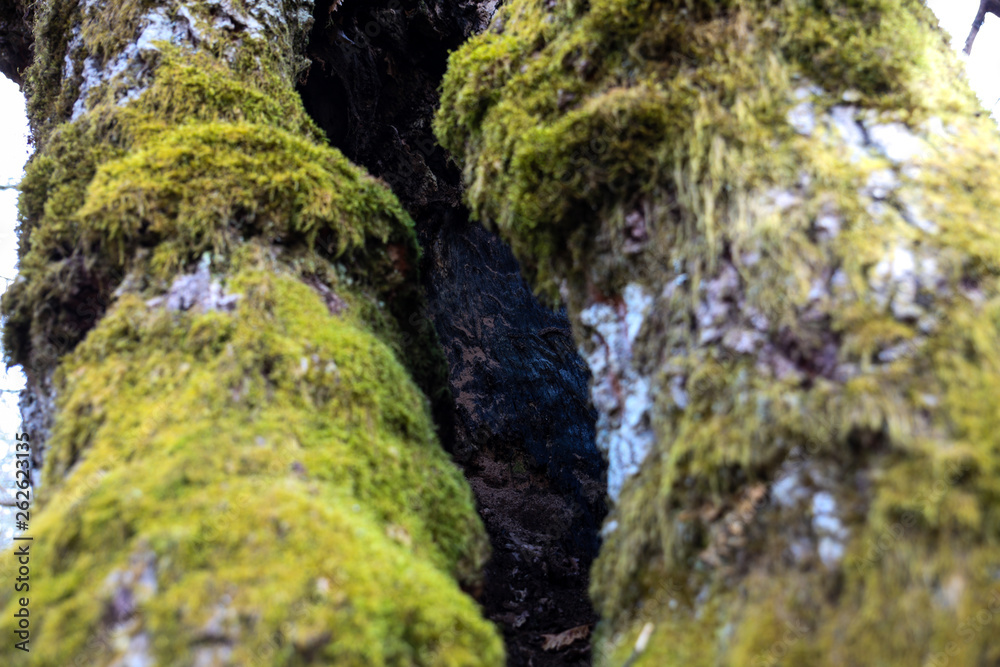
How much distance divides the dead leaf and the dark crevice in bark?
250 millimetres

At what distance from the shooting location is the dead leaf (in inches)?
138

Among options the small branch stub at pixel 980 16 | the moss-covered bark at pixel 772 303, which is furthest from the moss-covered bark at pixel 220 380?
the small branch stub at pixel 980 16

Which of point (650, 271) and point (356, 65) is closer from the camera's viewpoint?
point (650, 271)

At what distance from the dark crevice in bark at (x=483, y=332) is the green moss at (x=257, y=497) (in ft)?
7.37

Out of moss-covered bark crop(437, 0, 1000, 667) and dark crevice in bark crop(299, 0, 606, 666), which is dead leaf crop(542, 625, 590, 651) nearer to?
dark crevice in bark crop(299, 0, 606, 666)

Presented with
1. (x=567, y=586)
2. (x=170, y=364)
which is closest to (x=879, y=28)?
(x=170, y=364)

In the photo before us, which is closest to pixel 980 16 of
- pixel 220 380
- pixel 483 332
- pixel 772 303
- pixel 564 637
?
pixel 772 303

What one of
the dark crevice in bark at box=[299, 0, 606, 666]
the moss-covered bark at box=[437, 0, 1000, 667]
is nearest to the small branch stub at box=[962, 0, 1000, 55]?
the moss-covered bark at box=[437, 0, 1000, 667]

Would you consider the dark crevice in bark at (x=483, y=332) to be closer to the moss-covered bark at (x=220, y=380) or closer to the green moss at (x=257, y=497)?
the moss-covered bark at (x=220, y=380)

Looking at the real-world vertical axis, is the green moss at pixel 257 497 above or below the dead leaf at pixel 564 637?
above

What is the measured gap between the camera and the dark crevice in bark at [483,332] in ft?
17.9

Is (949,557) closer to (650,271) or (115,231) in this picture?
(650,271)

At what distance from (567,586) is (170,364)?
12.7 feet

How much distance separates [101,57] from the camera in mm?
3404
